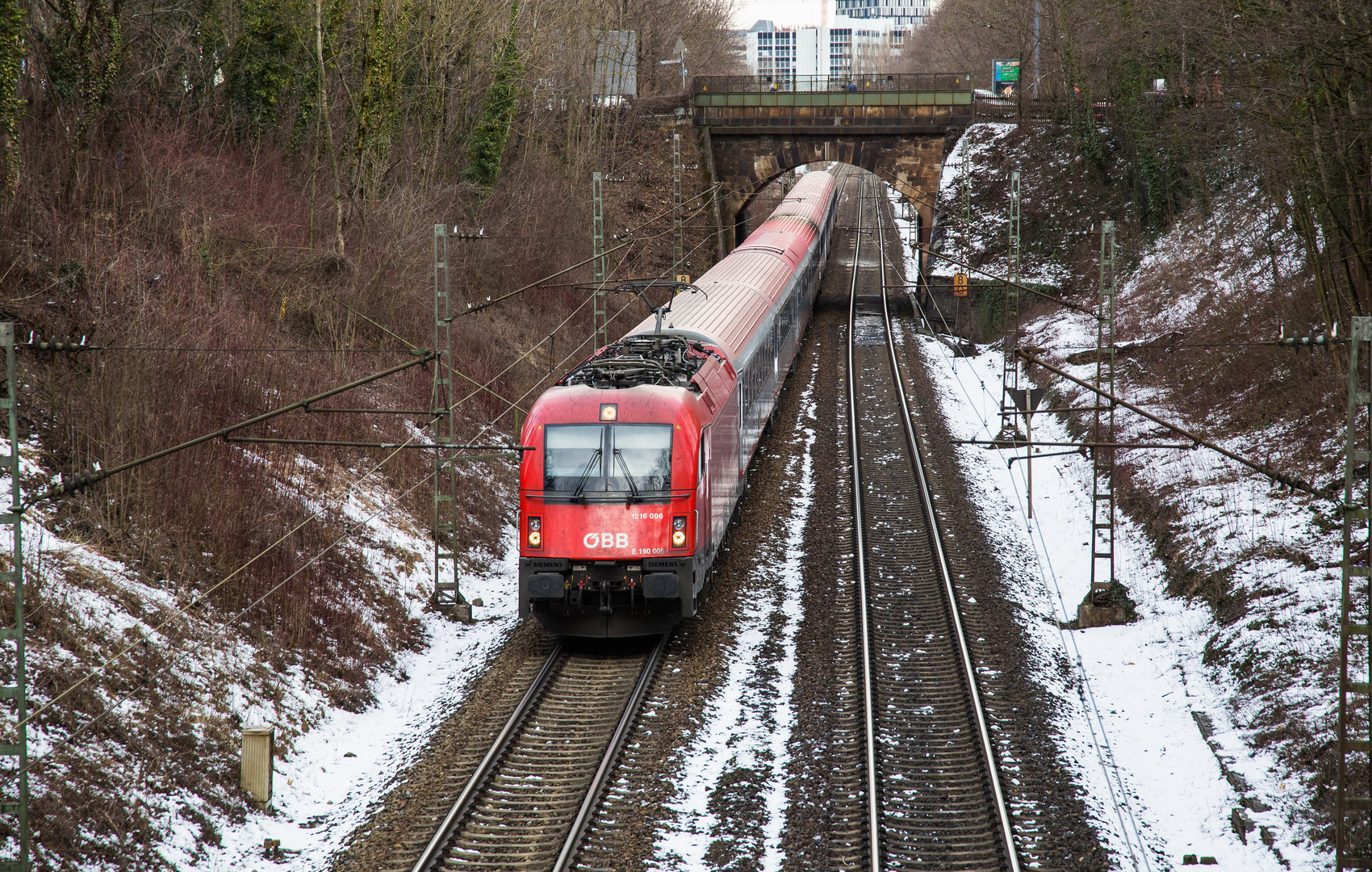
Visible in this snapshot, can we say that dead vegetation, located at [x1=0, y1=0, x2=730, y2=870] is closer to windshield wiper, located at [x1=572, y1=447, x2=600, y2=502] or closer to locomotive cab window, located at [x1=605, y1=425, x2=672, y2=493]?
windshield wiper, located at [x1=572, y1=447, x2=600, y2=502]

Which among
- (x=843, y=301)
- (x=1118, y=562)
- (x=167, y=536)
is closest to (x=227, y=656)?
(x=167, y=536)

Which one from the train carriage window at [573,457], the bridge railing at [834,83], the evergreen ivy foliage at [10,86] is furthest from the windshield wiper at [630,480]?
the bridge railing at [834,83]

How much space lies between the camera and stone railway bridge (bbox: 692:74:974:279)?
39562mm

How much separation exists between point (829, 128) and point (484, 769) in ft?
109

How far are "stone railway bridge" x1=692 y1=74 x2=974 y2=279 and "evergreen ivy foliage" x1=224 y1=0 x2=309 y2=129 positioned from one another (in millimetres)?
18124

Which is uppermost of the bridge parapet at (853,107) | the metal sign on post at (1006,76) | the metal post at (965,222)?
the metal sign on post at (1006,76)

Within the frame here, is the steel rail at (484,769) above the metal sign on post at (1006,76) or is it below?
below

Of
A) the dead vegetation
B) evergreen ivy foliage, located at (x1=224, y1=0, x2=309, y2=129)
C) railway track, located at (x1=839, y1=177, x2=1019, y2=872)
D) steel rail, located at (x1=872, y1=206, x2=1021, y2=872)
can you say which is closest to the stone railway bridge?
the dead vegetation

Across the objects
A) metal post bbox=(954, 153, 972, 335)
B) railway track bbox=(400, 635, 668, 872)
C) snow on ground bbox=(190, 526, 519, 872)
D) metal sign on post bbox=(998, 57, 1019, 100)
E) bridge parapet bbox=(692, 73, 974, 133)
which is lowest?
snow on ground bbox=(190, 526, 519, 872)

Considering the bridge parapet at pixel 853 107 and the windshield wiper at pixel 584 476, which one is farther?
the bridge parapet at pixel 853 107

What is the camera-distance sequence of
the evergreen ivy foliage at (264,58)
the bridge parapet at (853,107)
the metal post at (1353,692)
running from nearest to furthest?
1. the metal post at (1353,692)
2. the evergreen ivy foliage at (264,58)
3. the bridge parapet at (853,107)

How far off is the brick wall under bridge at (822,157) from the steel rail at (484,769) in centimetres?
3072

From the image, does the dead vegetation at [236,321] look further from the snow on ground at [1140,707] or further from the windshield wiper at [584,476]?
the snow on ground at [1140,707]

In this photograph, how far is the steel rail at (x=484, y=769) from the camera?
8852 mm
